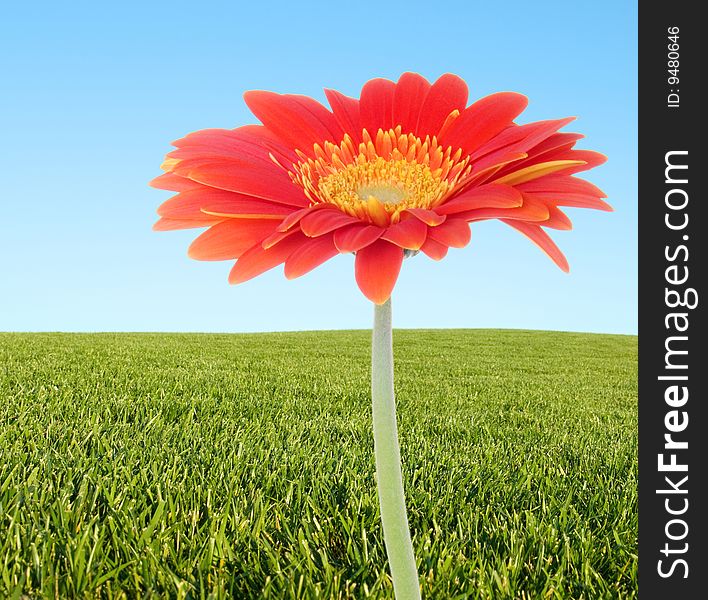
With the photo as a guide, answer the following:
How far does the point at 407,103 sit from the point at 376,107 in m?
0.05

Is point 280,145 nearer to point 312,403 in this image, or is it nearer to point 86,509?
point 86,509

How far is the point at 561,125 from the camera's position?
3.25 ft

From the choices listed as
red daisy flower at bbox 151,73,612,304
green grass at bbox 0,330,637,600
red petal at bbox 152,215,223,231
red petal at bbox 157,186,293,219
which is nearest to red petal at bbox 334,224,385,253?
red daisy flower at bbox 151,73,612,304

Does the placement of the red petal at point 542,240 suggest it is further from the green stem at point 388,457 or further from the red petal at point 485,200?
the green stem at point 388,457

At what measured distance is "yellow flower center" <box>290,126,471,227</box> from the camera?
2.96 ft

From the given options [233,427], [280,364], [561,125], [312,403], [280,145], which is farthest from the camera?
[280,364]

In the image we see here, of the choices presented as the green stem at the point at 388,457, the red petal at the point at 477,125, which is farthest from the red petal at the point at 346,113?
the green stem at the point at 388,457

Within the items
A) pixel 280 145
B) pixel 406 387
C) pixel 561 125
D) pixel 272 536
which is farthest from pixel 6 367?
pixel 561 125

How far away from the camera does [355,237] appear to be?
810 mm

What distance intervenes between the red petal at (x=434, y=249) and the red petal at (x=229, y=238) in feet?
0.73
